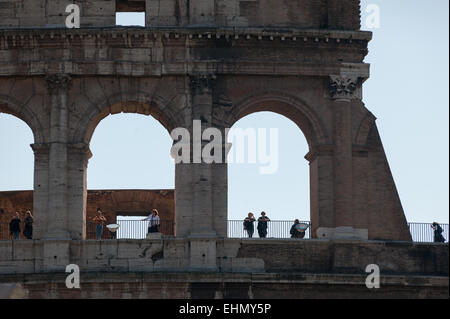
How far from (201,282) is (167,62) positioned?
19.4 feet

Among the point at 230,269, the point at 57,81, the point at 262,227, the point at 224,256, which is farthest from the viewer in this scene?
the point at 57,81

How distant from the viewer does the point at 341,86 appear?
35875 mm

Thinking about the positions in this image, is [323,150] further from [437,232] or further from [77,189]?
[77,189]

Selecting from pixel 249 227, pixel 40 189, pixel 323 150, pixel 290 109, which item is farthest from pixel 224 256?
pixel 40 189

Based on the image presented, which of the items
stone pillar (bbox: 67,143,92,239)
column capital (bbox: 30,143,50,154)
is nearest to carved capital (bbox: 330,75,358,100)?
stone pillar (bbox: 67,143,92,239)

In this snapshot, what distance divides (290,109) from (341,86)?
1.47 metres

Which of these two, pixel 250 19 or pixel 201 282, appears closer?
pixel 201 282

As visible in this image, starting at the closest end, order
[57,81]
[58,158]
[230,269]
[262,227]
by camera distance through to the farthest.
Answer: [230,269] → [58,158] → [262,227] → [57,81]

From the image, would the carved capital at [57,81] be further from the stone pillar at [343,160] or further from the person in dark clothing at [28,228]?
the stone pillar at [343,160]

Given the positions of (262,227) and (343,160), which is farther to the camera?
(343,160)

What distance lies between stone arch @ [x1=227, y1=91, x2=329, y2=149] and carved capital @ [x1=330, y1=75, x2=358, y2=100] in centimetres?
75
